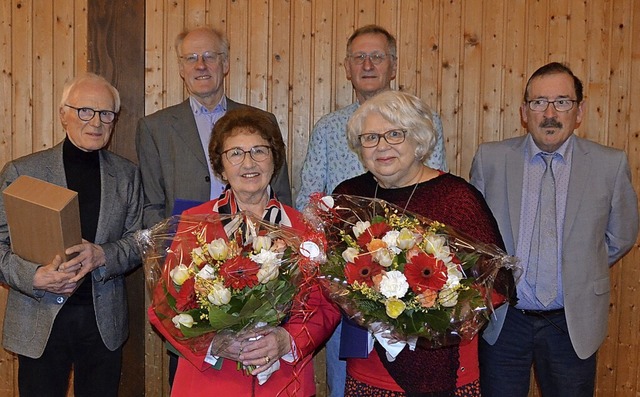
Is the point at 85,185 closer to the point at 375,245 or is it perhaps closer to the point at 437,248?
the point at 375,245

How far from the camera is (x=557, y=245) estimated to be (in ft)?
9.30

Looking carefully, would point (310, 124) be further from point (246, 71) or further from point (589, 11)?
point (589, 11)

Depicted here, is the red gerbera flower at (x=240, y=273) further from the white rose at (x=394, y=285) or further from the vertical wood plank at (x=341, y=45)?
the vertical wood plank at (x=341, y=45)

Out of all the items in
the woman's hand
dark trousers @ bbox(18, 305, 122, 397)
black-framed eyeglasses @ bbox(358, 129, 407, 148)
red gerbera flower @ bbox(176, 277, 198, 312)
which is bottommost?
dark trousers @ bbox(18, 305, 122, 397)

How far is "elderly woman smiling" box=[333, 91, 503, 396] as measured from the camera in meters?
2.11

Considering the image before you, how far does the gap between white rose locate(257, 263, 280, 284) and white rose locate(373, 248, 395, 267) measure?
0.92 ft

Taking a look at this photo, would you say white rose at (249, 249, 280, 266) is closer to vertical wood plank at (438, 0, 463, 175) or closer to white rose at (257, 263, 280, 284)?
white rose at (257, 263, 280, 284)

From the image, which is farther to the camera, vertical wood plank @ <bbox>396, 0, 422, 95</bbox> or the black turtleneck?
vertical wood plank @ <bbox>396, 0, 422, 95</bbox>

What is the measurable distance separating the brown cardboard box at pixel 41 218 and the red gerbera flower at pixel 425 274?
1367 mm

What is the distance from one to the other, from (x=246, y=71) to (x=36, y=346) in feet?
6.69

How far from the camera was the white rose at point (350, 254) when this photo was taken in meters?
1.85

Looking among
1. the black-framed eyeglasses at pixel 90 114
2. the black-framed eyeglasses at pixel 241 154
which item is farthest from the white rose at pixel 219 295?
the black-framed eyeglasses at pixel 90 114

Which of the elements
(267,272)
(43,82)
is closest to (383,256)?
(267,272)

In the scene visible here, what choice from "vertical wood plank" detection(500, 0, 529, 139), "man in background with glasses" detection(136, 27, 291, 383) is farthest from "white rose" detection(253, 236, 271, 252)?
"vertical wood plank" detection(500, 0, 529, 139)
